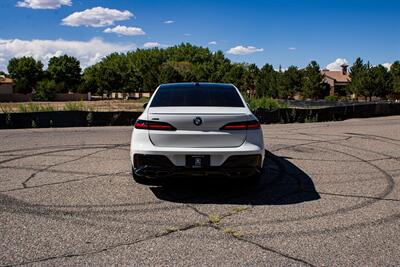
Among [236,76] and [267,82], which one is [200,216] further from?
[236,76]

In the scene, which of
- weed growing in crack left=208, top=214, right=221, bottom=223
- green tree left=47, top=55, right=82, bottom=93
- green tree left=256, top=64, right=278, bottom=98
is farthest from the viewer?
green tree left=47, top=55, right=82, bottom=93

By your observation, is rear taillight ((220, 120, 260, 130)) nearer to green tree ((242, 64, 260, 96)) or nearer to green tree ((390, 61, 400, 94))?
green tree ((390, 61, 400, 94))

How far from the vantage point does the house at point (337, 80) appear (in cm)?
9657

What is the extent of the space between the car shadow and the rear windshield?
1.08 metres

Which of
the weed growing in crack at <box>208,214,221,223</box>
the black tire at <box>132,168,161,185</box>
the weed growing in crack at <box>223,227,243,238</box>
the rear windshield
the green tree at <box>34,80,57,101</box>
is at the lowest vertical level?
the weed growing in crack at <box>223,227,243,238</box>

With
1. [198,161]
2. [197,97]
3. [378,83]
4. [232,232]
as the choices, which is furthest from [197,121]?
[378,83]

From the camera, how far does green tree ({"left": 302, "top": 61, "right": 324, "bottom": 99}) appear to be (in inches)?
2798

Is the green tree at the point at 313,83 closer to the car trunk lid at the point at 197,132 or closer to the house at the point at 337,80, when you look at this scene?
the house at the point at 337,80

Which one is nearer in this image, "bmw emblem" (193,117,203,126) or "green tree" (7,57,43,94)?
"bmw emblem" (193,117,203,126)

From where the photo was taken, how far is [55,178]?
6.63m

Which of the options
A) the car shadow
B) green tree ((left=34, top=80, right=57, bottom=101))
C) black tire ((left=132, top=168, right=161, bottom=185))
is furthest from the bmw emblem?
green tree ((left=34, top=80, right=57, bottom=101))

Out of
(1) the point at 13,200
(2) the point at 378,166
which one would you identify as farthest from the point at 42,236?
(2) the point at 378,166

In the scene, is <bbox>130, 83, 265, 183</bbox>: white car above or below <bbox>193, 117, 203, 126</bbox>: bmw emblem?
below

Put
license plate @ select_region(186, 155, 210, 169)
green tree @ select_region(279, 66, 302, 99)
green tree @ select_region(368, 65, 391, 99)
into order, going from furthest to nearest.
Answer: green tree @ select_region(279, 66, 302, 99), green tree @ select_region(368, 65, 391, 99), license plate @ select_region(186, 155, 210, 169)
